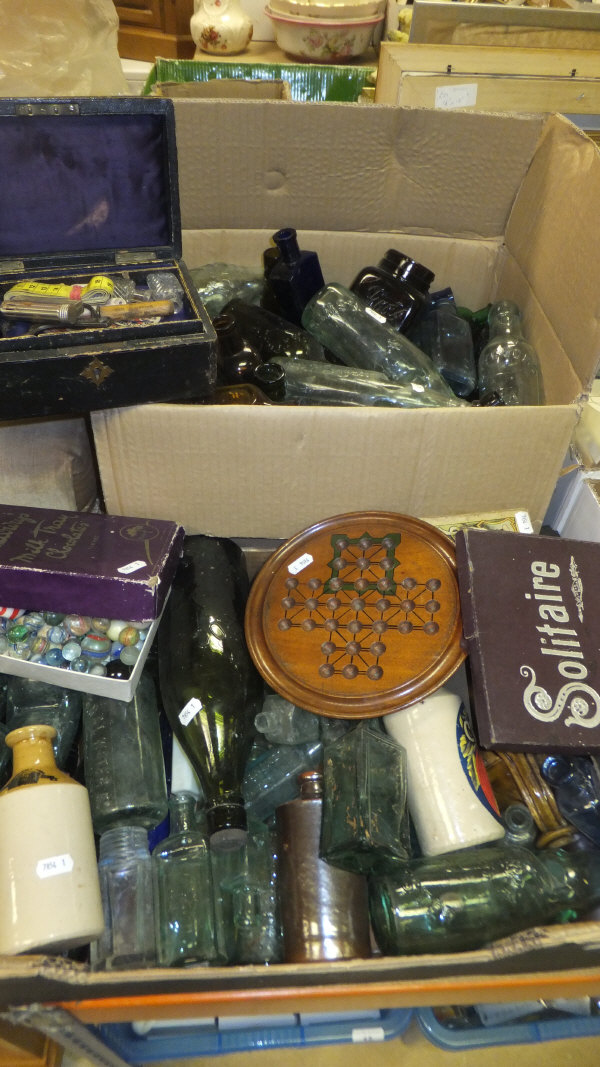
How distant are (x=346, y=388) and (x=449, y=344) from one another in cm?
24

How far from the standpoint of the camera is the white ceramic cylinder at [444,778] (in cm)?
75

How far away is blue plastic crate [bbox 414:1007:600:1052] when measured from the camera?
94 centimetres

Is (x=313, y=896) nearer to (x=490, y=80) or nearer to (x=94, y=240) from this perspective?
(x=94, y=240)

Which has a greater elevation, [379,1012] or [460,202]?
[460,202]

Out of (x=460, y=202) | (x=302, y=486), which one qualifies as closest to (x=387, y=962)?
(x=302, y=486)

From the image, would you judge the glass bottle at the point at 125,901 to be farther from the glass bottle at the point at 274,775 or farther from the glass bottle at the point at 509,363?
the glass bottle at the point at 509,363

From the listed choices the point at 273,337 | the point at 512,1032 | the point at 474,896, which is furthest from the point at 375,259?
the point at 512,1032

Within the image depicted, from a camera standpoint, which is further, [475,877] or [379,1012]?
[379,1012]

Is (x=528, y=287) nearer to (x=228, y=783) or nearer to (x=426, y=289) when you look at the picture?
(x=426, y=289)

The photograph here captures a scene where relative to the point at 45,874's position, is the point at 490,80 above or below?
above

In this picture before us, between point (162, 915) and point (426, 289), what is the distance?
1056mm

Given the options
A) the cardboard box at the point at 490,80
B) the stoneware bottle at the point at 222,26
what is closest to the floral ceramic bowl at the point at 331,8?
the stoneware bottle at the point at 222,26

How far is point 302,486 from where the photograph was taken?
948 mm

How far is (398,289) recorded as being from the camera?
1.21 meters
